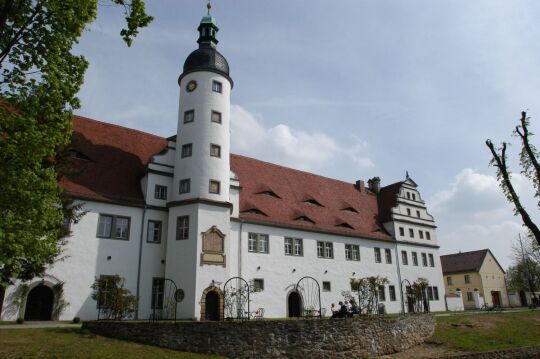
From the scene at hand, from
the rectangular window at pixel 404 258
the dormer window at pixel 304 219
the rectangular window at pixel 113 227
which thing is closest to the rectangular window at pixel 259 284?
the dormer window at pixel 304 219

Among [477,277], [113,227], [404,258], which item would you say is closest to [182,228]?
[113,227]

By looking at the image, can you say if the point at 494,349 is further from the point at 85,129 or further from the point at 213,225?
the point at 85,129

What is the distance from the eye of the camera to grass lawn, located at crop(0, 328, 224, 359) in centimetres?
1207

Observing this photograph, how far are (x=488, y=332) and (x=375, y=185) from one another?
2099 centimetres

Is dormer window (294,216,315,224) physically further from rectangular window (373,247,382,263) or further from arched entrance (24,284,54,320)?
arched entrance (24,284,54,320)

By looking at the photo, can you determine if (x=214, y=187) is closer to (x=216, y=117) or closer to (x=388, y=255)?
(x=216, y=117)

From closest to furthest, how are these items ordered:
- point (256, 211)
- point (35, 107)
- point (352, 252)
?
point (35, 107)
point (256, 211)
point (352, 252)

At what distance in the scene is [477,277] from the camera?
170 feet

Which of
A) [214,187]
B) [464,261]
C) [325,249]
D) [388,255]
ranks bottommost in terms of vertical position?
[325,249]

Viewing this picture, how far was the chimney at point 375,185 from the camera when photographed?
135ft

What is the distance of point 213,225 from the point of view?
23.9 metres

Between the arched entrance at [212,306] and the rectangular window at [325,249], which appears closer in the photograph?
the arched entrance at [212,306]

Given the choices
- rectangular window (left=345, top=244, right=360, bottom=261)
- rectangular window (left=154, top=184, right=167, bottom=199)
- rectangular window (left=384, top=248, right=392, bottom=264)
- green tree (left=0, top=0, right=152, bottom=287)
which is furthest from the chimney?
green tree (left=0, top=0, right=152, bottom=287)

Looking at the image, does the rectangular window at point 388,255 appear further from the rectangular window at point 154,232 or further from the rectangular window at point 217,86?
the rectangular window at point 154,232
